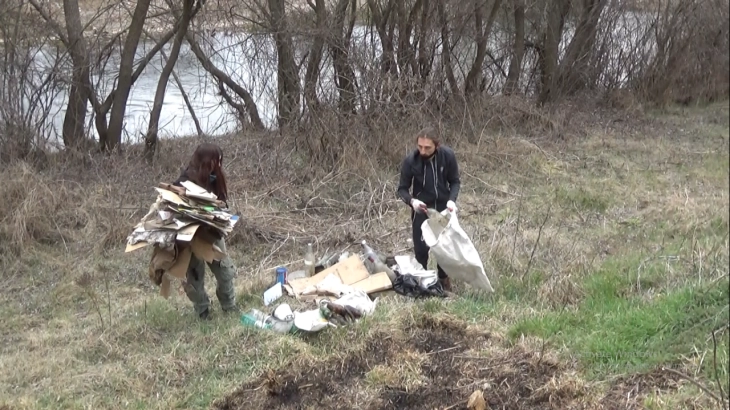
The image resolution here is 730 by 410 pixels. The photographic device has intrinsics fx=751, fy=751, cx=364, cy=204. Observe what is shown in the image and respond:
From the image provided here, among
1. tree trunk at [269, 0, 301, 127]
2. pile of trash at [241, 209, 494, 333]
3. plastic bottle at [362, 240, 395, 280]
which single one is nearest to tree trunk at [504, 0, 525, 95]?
tree trunk at [269, 0, 301, 127]

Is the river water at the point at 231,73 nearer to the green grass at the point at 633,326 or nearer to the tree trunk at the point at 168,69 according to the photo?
the tree trunk at the point at 168,69

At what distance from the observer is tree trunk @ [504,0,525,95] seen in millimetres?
12641

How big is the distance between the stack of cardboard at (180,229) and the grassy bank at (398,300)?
1.71ft

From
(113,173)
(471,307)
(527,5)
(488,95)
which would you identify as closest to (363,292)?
(471,307)

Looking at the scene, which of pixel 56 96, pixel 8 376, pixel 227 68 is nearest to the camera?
pixel 8 376

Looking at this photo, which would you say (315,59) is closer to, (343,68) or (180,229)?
(343,68)

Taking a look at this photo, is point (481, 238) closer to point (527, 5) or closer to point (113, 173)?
point (113, 173)

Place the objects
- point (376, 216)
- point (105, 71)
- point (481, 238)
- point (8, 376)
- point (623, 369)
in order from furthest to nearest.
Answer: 1. point (105, 71)
2. point (376, 216)
3. point (481, 238)
4. point (8, 376)
5. point (623, 369)

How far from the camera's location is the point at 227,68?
480 inches

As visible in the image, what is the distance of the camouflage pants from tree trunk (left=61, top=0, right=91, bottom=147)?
17.2 ft

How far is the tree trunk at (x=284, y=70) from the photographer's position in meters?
9.98

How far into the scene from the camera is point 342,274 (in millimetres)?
6141

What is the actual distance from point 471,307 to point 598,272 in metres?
0.94

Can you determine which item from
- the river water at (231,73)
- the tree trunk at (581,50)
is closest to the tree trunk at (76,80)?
the river water at (231,73)
